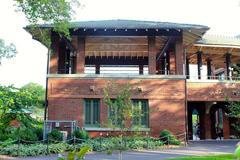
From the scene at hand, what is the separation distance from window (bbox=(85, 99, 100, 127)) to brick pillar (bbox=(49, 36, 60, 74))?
303cm

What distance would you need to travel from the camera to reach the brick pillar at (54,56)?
73.4 feet

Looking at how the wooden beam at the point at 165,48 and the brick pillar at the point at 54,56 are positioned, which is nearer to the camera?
the brick pillar at the point at 54,56

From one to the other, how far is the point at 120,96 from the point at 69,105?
7649 mm

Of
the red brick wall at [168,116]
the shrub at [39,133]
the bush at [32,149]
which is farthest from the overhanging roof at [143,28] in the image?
the bush at [32,149]

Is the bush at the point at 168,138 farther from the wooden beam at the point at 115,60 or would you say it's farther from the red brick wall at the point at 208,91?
the wooden beam at the point at 115,60

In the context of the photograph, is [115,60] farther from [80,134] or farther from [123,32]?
[80,134]

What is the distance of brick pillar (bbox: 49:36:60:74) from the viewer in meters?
22.4

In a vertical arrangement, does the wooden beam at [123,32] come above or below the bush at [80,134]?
above

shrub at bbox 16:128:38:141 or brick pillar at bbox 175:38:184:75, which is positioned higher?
brick pillar at bbox 175:38:184:75

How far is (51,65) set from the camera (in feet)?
73.5

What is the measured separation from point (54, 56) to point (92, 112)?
15.0ft

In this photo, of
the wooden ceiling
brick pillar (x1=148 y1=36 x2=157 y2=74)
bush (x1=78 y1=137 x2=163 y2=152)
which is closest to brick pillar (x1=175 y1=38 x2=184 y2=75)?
brick pillar (x1=148 y1=36 x2=157 y2=74)

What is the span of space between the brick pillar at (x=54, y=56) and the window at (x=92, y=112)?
3030 millimetres

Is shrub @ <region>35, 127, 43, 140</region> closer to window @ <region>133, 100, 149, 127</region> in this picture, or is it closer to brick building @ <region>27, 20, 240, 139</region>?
brick building @ <region>27, 20, 240, 139</region>
